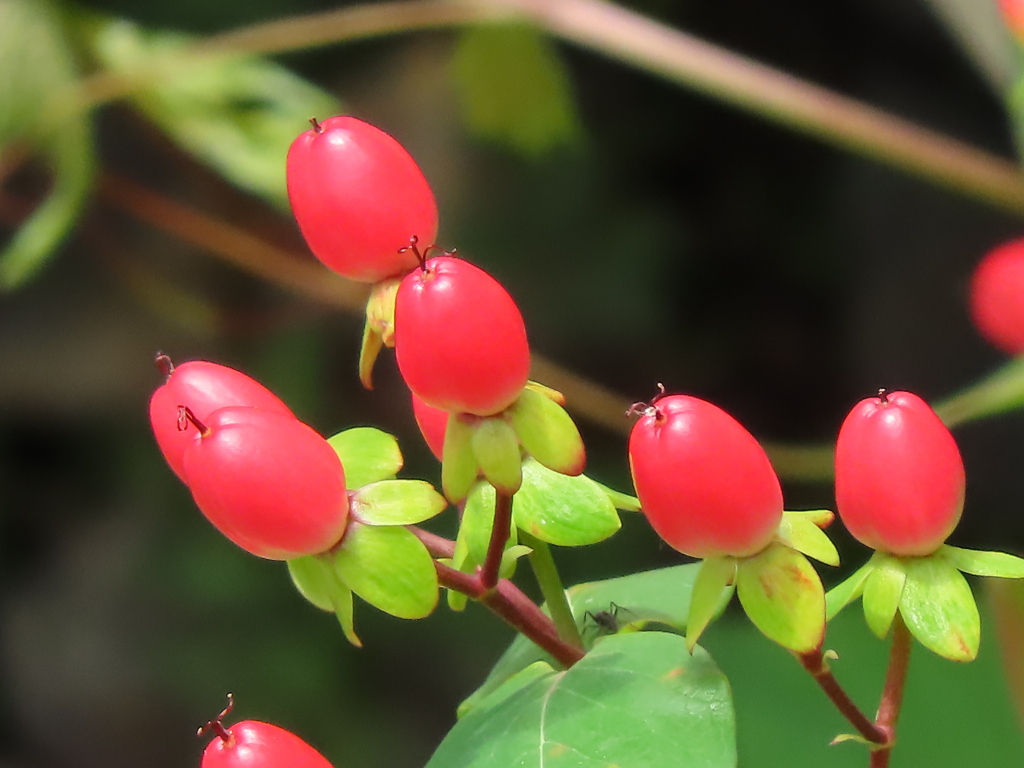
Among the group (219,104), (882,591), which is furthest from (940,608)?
(219,104)

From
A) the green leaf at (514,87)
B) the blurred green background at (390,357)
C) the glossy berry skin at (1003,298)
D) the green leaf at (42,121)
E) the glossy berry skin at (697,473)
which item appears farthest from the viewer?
the blurred green background at (390,357)

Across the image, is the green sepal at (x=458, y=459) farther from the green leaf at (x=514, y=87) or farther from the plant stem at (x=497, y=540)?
the green leaf at (x=514, y=87)

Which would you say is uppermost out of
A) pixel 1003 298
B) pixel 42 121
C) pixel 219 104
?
pixel 219 104

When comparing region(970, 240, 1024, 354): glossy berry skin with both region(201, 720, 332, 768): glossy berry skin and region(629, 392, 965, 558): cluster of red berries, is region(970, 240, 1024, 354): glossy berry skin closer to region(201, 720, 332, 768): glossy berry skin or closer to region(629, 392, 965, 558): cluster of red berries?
region(629, 392, 965, 558): cluster of red berries

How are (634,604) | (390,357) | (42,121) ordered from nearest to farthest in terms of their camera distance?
(634,604) < (42,121) < (390,357)

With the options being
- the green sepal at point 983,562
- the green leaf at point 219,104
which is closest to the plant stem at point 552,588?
the green sepal at point 983,562

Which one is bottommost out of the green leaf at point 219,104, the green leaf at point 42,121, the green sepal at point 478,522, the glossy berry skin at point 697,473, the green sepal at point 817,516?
the green sepal at point 478,522

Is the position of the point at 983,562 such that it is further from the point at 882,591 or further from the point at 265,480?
the point at 265,480
